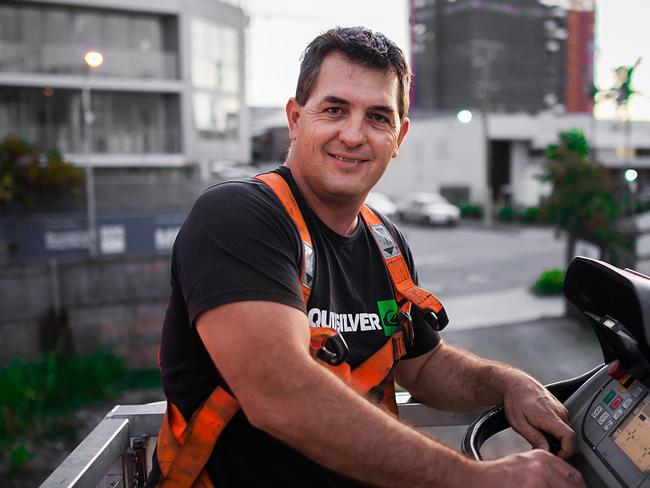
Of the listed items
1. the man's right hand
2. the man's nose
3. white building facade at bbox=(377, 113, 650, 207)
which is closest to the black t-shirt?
the man's nose

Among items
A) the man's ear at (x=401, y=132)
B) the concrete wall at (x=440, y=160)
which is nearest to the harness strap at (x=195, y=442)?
the man's ear at (x=401, y=132)

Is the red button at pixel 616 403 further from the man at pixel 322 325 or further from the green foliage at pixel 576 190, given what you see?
the green foliage at pixel 576 190

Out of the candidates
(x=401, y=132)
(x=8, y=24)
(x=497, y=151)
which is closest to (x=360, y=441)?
(x=401, y=132)

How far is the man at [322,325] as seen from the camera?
5.92 ft

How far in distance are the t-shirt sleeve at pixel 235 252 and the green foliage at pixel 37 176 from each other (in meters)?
16.8

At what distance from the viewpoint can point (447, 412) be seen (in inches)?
109

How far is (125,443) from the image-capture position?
250cm

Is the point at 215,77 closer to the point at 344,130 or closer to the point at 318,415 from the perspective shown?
the point at 344,130

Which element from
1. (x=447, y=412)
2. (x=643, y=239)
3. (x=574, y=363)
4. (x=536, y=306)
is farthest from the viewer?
(x=536, y=306)

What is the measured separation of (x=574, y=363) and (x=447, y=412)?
8.83m

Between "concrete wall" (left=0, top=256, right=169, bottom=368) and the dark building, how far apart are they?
66.1 metres

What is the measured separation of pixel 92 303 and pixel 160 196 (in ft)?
27.4

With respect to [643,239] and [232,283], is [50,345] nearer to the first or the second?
[643,239]

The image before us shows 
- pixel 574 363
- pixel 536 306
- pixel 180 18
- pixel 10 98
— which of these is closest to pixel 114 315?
pixel 574 363
